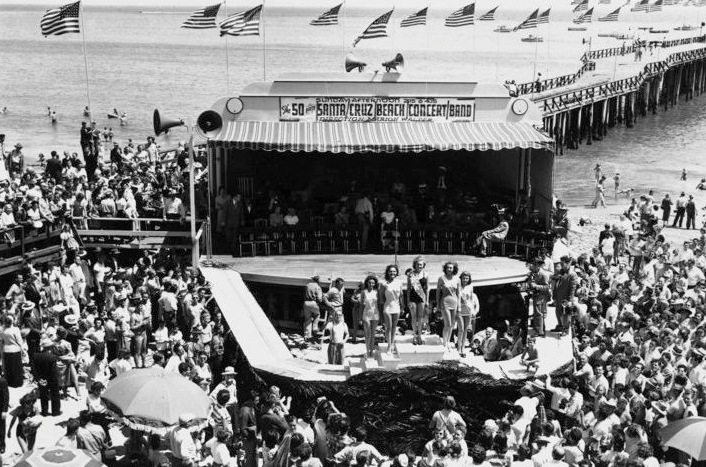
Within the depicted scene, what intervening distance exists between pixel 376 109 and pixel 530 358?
8644 mm

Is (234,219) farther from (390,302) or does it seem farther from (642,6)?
(642,6)

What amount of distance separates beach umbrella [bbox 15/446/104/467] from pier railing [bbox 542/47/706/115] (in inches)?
1668

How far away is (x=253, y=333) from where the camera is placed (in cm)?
1667

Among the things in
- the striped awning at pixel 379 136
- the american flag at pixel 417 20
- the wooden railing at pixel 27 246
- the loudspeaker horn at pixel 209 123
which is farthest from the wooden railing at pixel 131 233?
the american flag at pixel 417 20

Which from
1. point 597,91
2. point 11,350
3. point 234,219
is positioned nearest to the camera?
point 11,350

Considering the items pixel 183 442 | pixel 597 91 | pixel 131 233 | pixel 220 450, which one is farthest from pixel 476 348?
pixel 597 91

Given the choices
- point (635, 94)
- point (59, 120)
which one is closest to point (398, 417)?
point (635, 94)

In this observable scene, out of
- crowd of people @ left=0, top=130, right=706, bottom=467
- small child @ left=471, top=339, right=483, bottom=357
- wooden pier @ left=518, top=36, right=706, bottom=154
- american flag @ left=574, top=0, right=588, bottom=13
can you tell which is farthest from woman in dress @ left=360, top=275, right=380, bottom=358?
american flag @ left=574, top=0, right=588, bottom=13

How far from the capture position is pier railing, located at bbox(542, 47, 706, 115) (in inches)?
2050

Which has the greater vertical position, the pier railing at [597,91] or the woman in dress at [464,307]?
the woman in dress at [464,307]

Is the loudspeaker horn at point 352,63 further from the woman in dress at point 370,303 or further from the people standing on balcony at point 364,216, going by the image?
the woman in dress at point 370,303

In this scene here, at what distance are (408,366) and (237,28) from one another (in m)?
14.0

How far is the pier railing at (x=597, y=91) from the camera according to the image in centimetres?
5206

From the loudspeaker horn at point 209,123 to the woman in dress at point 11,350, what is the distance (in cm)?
755
